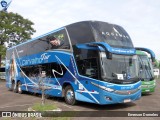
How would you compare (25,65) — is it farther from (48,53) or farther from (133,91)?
(133,91)

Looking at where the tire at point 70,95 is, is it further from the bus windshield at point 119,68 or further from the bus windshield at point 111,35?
the bus windshield at point 111,35

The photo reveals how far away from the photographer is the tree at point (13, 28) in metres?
49.5

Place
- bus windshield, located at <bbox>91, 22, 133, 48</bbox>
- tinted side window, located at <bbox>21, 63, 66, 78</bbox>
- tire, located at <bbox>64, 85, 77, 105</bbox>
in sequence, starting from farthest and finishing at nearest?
tinted side window, located at <bbox>21, 63, 66, 78</bbox>, tire, located at <bbox>64, 85, 77, 105</bbox>, bus windshield, located at <bbox>91, 22, 133, 48</bbox>

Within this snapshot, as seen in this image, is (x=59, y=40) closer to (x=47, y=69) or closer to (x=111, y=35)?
(x=47, y=69)

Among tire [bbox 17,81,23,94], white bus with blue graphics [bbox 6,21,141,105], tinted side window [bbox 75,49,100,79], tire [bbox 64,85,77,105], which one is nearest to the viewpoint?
white bus with blue graphics [bbox 6,21,141,105]

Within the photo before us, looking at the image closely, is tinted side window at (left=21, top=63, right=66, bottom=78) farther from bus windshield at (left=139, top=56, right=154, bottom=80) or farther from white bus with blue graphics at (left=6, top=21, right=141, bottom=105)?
bus windshield at (left=139, top=56, right=154, bottom=80)

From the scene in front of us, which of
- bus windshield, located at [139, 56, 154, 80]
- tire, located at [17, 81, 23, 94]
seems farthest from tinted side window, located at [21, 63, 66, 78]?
bus windshield, located at [139, 56, 154, 80]

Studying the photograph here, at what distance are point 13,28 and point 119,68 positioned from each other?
40.9 meters

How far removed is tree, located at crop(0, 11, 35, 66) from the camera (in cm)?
4947

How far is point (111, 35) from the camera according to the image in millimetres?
13133

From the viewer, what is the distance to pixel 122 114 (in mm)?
11156

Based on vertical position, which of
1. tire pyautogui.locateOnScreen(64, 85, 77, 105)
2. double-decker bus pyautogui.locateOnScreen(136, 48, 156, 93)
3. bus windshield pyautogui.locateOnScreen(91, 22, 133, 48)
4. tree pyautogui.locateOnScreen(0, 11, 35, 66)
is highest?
tree pyautogui.locateOnScreen(0, 11, 35, 66)

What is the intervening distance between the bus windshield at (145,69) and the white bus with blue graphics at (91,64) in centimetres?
494

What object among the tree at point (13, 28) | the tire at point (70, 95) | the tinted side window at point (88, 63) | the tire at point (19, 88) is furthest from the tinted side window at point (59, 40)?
the tree at point (13, 28)
